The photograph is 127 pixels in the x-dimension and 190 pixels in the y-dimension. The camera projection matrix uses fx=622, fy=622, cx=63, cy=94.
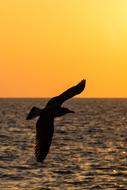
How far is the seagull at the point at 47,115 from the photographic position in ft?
36.9

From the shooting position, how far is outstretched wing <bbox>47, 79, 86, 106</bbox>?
37.2 ft

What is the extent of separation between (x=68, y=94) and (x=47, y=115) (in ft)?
2.04

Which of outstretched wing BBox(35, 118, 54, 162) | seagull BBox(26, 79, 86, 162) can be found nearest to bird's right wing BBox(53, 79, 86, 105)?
seagull BBox(26, 79, 86, 162)

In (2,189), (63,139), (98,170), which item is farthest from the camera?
(63,139)

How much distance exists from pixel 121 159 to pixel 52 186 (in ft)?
61.7

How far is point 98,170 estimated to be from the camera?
50594mm

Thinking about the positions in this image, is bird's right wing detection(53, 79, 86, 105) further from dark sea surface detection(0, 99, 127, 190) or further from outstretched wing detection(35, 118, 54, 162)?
dark sea surface detection(0, 99, 127, 190)

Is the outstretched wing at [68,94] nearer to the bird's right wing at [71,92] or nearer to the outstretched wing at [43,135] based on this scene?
the bird's right wing at [71,92]

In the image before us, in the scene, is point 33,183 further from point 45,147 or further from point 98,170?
point 45,147

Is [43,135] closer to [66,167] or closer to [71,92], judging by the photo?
[71,92]

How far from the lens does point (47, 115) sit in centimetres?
1155

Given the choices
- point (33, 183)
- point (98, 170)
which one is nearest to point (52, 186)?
point (33, 183)

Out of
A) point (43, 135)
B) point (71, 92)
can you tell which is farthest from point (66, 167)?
point (71, 92)

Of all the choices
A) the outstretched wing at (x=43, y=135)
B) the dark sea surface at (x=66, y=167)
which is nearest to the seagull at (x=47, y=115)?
the outstretched wing at (x=43, y=135)
